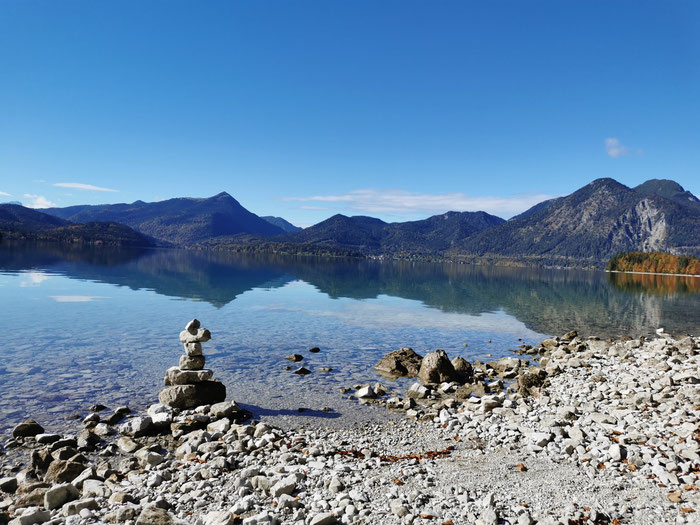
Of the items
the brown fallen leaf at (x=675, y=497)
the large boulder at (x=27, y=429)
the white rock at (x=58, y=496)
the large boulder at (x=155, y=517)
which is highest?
the brown fallen leaf at (x=675, y=497)

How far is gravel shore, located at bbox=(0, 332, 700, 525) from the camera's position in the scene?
10.7 meters

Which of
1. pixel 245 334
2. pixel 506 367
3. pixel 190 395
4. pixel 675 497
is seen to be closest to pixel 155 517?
pixel 190 395

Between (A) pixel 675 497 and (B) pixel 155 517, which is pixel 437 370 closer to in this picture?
(A) pixel 675 497

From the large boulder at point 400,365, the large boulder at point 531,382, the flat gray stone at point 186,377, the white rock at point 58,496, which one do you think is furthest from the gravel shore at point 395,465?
the large boulder at point 400,365

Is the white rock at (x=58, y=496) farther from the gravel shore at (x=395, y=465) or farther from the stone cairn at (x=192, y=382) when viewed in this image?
the stone cairn at (x=192, y=382)

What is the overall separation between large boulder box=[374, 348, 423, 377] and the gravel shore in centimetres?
628

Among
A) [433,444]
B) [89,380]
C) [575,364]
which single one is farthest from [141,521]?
[575,364]

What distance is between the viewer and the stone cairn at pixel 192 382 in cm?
2158

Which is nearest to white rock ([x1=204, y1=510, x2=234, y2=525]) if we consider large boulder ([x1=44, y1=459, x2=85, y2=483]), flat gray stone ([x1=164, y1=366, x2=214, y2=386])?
large boulder ([x1=44, y1=459, x2=85, y2=483])

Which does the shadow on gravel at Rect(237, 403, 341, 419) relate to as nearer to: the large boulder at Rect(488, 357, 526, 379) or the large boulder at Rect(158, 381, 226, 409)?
the large boulder at Rect(158, 381, 226, 409)

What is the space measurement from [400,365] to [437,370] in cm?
328

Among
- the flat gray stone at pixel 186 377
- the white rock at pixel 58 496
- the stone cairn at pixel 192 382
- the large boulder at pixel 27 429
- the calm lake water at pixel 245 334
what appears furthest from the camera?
the calm lake water at pixel 245 334

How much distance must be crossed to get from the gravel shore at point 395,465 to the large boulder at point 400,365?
6.28 metres

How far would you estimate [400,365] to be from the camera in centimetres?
3053
